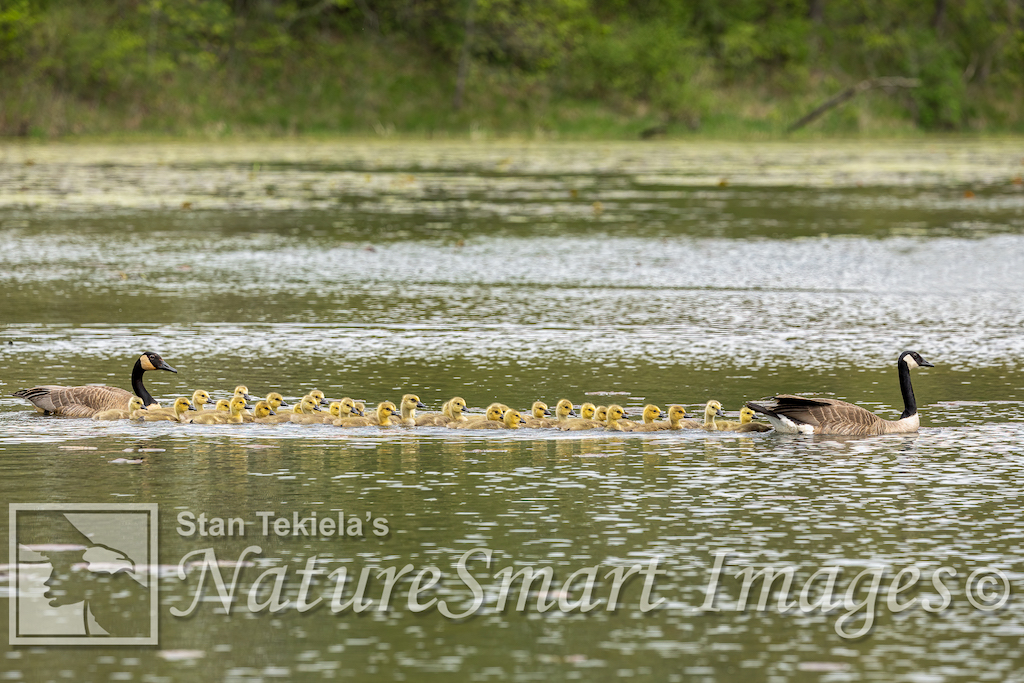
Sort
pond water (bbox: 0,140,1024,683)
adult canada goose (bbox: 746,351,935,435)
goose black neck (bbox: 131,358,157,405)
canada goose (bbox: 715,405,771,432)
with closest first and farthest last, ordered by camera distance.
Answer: pond water (bbox: 0,140,1024,683)
adult canada goose (bbox: 746,351,935,435)
canada goose (bbox: 715,405,771,432)
goose black neck (bbox: 131,358,157,405)

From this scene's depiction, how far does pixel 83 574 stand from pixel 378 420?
3.69 meters

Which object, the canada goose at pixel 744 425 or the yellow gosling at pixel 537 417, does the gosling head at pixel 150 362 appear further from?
the canada goose at pixel 744 425

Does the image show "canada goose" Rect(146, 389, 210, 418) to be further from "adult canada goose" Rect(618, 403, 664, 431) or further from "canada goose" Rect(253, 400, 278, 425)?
"adult canada goose" Rect(618, 403, 664, 431)

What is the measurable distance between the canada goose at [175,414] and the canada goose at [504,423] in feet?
6.59

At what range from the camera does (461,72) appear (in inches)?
2183

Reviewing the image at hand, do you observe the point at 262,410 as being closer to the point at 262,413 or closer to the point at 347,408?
the point at 262,413

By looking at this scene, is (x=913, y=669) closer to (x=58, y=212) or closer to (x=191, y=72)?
(x=58, y=212)

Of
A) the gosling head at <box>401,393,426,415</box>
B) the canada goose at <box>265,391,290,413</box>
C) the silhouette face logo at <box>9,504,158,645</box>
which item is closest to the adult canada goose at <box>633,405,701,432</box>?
the gosling head at <box>401,393,426,415</box>

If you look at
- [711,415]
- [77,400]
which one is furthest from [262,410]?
[711,415]

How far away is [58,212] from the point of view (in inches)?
1081

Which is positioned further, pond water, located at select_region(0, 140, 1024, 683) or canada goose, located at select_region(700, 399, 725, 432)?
canada goose, located at select_region(700, 399, 725, 432)

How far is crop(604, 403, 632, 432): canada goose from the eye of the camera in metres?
10.6

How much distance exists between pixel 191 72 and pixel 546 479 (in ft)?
155

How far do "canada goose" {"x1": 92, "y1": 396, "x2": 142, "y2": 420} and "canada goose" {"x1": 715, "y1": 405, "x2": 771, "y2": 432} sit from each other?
158 inches
